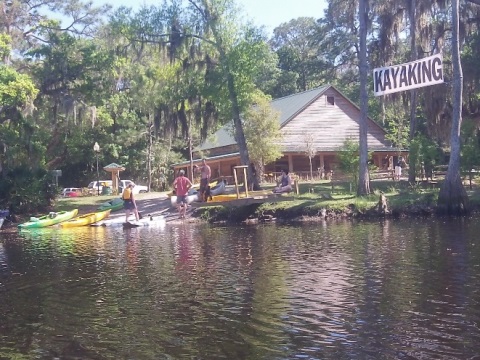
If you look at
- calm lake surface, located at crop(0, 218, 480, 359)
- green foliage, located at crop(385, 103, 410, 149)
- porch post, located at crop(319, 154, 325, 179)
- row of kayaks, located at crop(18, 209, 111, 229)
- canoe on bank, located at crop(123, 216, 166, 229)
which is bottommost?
calm lake surface, located at crop(0, 218, 480, 359)

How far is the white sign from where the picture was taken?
22656 millimetres

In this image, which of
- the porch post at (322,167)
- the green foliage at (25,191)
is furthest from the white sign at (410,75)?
the green foliage at (25,191)

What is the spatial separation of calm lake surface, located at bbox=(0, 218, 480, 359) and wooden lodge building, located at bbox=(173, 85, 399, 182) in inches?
1003

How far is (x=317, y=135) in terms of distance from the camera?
148 ft

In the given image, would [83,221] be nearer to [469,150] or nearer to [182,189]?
[182,189]

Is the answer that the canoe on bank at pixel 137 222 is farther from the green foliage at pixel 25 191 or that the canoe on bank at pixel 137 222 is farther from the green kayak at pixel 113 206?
the green foliage at pixel 25 191

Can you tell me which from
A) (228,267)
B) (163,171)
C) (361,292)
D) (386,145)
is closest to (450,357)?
(361,292)

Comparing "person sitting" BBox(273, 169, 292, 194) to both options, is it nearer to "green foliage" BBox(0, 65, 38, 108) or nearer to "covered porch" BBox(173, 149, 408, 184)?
"green foliage" BBox(0, 65, 38, 108)

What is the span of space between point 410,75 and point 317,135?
21775 millimetres

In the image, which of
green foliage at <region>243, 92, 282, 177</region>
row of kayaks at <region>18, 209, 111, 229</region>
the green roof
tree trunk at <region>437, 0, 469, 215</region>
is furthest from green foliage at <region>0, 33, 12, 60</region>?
tree trunk at <region>437, 0, 469, 215</region>

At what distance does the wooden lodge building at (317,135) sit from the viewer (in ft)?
145

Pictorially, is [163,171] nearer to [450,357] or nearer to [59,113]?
[59,113]

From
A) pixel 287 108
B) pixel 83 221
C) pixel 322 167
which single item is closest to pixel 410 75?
pixel 83 221

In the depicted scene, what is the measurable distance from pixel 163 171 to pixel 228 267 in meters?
41.3
